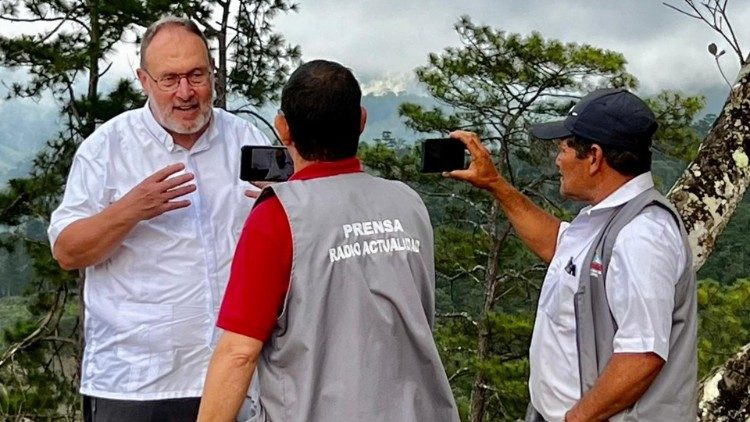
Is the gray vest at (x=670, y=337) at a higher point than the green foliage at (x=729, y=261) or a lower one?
higher

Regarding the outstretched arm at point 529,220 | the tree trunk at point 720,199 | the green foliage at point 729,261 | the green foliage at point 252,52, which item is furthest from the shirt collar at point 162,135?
the green foliage at point 729,261

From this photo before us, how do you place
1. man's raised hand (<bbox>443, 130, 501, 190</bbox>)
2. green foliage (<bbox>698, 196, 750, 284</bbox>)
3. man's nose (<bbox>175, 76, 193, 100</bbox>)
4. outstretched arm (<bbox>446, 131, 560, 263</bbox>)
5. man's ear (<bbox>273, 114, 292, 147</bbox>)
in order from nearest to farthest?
man's ear (<bbox>273, 114, 292, 147</bbox>)
man's nose (<bbox>175, 76, 193, 100</bbox>)
man's raised hand (<bbox>443, 130, 501, 190</bbox>)
outstretched arm (<bbox>446, 131, 560, 263</bbox>)
green foliage (<bbox>698, 196, 750, 284</bbox>)

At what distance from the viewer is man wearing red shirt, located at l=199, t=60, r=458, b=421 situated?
1.41 m

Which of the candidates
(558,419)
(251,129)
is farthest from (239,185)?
(558,419)

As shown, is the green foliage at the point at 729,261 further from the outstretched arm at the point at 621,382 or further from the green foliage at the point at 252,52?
the outstretched arm at the point at 621,382

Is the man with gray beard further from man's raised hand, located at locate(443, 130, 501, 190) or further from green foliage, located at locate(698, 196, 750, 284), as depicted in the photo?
green foliage, located at locate(698, 196, 750, 284)

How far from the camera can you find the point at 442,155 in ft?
7.08

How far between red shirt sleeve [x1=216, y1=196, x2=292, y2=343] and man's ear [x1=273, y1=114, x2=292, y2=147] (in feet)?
0.50

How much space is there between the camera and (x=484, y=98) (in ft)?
41.7

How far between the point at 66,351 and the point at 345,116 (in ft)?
28.6

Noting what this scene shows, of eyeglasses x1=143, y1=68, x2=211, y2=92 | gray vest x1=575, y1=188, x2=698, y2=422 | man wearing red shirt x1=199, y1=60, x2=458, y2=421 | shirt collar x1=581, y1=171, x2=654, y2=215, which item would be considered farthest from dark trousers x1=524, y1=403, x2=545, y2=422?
eyeglasses x1=143, y1=68, x2=211, y2=92

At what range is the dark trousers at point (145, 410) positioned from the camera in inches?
74.5

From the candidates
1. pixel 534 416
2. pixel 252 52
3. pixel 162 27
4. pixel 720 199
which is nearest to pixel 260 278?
pixel 162 27

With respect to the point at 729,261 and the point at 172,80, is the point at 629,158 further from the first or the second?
the point at 729,261
